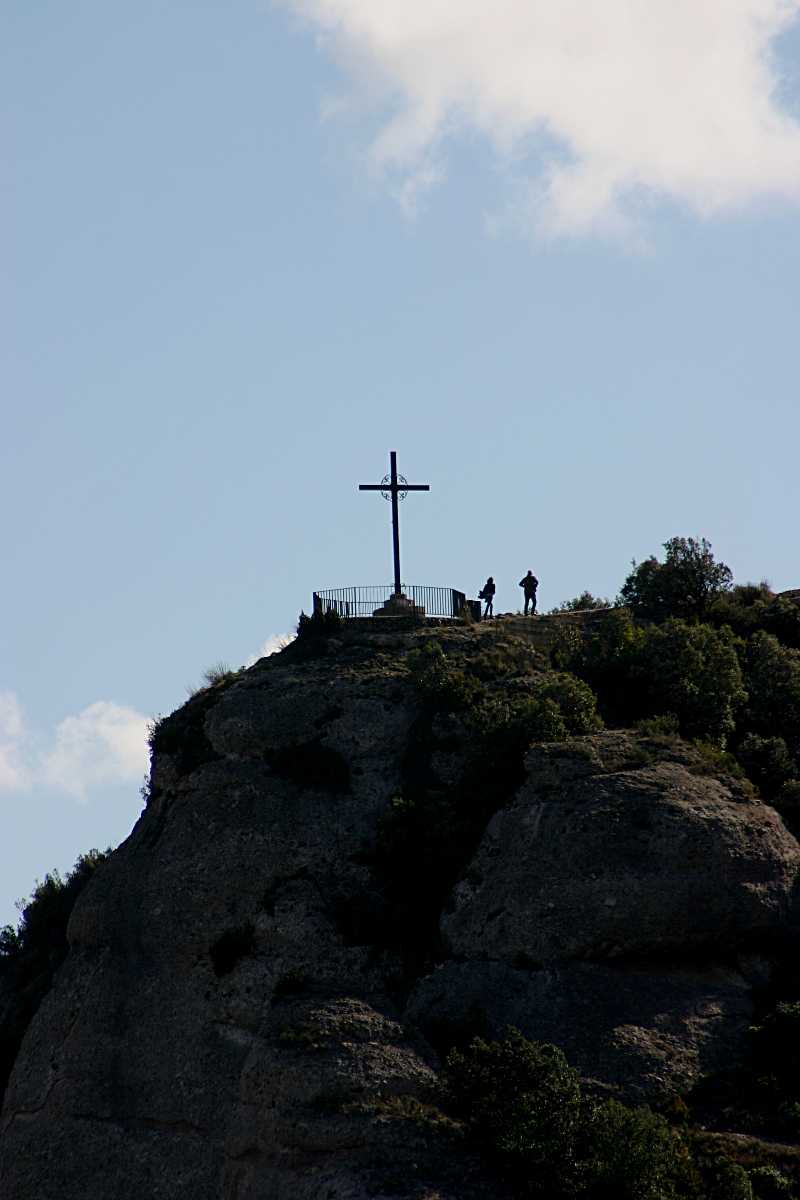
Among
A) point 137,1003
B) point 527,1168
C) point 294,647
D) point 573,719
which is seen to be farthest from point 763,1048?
point 294,647

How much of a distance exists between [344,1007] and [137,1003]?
641 centimetres

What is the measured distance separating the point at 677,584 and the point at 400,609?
32.5 feet

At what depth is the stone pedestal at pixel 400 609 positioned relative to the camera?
6562cm

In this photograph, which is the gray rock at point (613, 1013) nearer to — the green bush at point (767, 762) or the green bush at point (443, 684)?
the green bush at point (767, 762)

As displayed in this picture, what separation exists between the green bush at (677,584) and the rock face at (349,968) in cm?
1301

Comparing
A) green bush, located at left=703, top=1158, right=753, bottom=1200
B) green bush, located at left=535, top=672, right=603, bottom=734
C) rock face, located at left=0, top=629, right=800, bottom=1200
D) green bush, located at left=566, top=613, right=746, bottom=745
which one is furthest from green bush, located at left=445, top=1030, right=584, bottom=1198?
green bush, located at left=566, top=613, right=746, bottom=745

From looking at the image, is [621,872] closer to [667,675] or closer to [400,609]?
[667,675]

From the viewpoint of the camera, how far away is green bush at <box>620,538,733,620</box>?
70.1 m

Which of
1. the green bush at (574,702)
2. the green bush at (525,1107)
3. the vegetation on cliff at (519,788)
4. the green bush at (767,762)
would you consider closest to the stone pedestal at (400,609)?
the vegetation on cliff at (519,788)

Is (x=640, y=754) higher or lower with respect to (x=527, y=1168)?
higher

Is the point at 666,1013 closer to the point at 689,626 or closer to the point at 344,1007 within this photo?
the point at 344,1007

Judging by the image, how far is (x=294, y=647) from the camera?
64.5 m

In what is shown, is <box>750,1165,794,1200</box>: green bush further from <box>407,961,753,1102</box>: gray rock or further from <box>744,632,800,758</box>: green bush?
<box>744,632,800,758</box>: green bush

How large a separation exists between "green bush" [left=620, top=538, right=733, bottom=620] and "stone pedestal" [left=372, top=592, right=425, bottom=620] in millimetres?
8015
